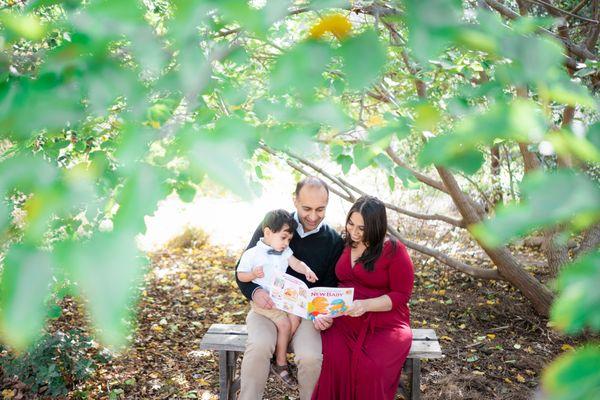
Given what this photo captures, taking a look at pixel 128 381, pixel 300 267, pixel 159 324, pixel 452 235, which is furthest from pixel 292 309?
pixel 452 235

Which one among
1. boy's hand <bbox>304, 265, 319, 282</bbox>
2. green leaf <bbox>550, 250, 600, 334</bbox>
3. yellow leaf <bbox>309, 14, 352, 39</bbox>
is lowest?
boy's hand <bbox>304, 265, 319, 282</bbox>

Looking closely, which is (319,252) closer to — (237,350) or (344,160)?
(237,350)

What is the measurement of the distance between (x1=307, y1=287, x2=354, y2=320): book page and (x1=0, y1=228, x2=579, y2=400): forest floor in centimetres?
114

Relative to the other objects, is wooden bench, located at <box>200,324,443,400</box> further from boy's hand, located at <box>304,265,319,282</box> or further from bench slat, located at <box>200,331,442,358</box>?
boy's hand, located at <box>304,265,319,282</box>

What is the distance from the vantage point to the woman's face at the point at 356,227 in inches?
140

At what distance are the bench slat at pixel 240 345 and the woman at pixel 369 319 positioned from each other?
9 cm

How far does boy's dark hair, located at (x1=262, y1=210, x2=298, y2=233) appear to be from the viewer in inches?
138

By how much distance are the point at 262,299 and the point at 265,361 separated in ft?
1.18

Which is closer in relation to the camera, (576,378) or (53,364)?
(576,378)

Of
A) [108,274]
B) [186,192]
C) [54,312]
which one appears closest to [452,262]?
[54,312]

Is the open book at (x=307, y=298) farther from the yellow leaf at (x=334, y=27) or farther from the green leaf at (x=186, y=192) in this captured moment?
the yellow leaf at (x=334, y=27)

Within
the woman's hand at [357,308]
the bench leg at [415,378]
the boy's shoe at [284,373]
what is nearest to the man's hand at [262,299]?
the boy's shoe at [284,373]

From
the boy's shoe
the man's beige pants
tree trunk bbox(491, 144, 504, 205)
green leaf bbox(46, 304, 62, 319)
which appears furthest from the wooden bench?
tree trunk bbox(491, 144, 504, 205)

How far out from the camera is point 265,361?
3434mm
